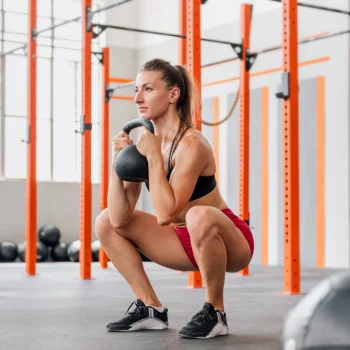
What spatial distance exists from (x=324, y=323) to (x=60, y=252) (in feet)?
29.0

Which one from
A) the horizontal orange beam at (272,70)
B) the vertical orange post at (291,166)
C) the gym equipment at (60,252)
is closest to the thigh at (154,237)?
the vertical orange post at (291,166)

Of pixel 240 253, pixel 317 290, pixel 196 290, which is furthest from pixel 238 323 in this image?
pixel 317 290

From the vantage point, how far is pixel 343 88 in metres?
7.39

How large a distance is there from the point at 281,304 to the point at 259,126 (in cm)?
487

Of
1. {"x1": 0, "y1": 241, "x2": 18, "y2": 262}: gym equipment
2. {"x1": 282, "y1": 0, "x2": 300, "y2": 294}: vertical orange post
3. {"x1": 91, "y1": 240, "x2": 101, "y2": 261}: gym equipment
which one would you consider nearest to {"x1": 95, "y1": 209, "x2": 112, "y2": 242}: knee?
{"x1": 282, "y1": 0, "x2": 300, "y2": 294}: vertical orange post

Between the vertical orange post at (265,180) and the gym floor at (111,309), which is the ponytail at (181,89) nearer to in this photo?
the gym floor at (111,309)

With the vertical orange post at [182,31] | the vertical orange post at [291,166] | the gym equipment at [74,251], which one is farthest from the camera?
Answer: the gym equipment at [74,251]

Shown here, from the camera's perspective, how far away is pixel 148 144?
232 centimetres

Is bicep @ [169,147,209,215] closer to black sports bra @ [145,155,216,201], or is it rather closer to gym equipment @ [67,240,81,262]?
black sports bra @ [145,155,216,201]

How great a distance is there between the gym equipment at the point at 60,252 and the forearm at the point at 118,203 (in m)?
6.89

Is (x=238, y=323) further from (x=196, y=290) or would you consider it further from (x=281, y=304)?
(x=196, y=290)

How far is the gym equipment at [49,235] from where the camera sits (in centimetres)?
948

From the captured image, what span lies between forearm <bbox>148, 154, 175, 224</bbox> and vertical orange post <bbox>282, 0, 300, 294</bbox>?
6.89 ft

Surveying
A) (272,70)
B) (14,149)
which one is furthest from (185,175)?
(14,149)
